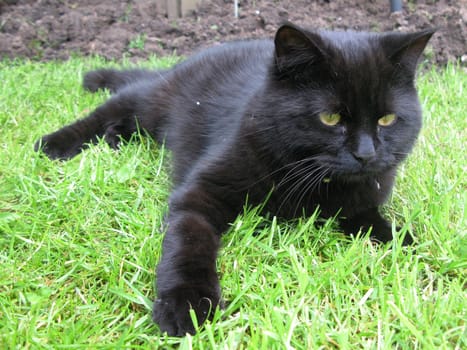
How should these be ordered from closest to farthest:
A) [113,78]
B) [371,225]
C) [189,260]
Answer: [189,260], [371,225], [113,78]

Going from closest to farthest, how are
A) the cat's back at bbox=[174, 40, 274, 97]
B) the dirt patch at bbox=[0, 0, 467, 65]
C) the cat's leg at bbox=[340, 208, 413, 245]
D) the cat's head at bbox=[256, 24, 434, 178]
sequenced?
1. the cat's head at bbox=[256, 24, 434, 178]
2. the cat's leg at bbox=[340, 208, 413, 245]
3. the cat's back at bbox=[174, 40, 274, 97]
4. the dirt patch at bbox=[0, 0, 467, 65]

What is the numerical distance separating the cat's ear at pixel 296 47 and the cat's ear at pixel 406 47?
0.27 meters

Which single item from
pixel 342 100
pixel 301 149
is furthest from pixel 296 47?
pixel 301 149

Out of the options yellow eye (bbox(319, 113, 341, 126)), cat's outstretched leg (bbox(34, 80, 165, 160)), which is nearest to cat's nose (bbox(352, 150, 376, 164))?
yellow eye (bbox(319, 113, 341, 126))

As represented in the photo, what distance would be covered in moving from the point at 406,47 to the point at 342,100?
0.33m

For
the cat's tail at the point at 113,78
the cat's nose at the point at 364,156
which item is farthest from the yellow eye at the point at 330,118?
the cat's tail at the point at 113,78

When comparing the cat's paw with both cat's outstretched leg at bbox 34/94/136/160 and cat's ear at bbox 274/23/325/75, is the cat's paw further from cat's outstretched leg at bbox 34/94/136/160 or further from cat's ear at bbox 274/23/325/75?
cat's outstretched leg at bbox 34/94/136/160

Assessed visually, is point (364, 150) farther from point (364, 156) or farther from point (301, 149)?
point (301, 149)

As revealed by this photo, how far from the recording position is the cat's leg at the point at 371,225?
174cm

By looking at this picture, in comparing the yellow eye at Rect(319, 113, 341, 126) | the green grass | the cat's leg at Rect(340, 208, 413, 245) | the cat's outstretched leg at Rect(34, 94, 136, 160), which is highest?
the yellow eye at Rect(319, 113, 341, 126)

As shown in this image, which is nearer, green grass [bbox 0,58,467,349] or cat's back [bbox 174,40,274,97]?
green grass [bbox 0,58,467,349]

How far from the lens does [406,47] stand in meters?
1.65

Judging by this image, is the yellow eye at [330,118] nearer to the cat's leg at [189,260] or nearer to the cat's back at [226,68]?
the cat's leg at [189,260]

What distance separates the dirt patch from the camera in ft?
14.5
